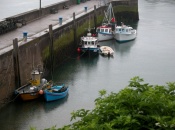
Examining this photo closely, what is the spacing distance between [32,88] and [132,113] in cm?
1493

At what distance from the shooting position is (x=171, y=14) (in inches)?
2363

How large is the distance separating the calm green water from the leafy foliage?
35.9ft

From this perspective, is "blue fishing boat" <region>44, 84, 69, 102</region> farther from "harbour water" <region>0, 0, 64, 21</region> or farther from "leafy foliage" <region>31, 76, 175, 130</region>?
"harbour water" <region>0, 0, 64, 21</region>

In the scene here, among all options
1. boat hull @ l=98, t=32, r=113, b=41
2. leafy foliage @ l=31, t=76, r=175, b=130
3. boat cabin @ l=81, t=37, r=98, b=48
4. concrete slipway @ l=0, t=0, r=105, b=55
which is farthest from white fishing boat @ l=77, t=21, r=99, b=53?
leafy foliage @ l=31, t=76, r=175, b=130

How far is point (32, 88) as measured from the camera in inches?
902

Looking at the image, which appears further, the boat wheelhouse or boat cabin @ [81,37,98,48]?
boat cabin @ [81,37,98,48]

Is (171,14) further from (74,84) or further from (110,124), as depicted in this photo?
(110,124)

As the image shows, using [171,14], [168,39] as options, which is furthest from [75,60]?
[171,14]

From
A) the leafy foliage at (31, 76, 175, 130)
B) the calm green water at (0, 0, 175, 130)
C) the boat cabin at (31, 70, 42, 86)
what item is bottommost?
the calm green water at (0, 0, 175, 130)

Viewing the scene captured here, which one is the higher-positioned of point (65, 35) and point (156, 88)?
point (156, 88)

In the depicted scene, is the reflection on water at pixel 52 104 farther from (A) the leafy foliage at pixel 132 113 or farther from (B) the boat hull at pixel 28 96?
(A) the leafy foliage at pixel 132 113

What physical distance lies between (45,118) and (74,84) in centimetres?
635

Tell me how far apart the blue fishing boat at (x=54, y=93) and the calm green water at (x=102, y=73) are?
0.31 meters

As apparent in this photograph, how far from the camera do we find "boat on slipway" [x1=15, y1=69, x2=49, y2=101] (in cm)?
2253
